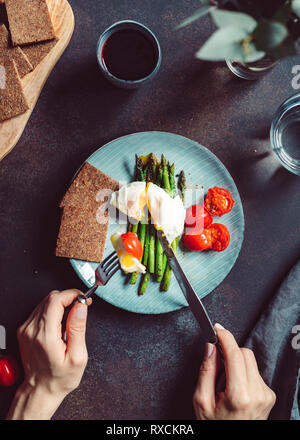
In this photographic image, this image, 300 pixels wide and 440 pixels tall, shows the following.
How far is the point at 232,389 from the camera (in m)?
1.63

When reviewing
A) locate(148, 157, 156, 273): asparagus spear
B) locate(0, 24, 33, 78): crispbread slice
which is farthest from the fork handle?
locate(0, 24, 33, 78): crispbread slice

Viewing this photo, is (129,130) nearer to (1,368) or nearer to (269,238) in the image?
(269,238)

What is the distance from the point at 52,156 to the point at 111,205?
37 centimetres

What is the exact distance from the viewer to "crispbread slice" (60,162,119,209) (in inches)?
68.3


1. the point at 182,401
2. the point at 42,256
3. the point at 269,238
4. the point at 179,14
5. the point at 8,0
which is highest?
the point at 8,0

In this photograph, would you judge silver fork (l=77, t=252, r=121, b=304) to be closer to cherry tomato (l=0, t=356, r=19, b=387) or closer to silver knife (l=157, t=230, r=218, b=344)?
silver knife (l=157, t=230, r=218, b=344)

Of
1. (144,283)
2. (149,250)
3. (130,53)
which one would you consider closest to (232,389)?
(144,283)

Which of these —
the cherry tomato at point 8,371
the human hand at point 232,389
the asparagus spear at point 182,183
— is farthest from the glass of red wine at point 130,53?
the cherry tomato at point 8,371

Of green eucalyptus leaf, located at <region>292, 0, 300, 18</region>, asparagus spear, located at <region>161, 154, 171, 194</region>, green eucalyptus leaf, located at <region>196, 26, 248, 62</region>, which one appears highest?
green eucalyptus leaf, located at <region>196, 26, 248, 62</region>

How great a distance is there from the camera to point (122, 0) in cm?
185

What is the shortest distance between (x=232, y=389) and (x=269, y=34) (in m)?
1.32

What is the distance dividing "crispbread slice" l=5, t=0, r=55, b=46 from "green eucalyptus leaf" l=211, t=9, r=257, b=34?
3.06 ft

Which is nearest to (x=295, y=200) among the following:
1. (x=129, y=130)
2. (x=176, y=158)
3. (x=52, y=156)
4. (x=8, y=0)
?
(x=176, y=158)

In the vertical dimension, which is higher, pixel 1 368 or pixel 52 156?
pixel 52 156
